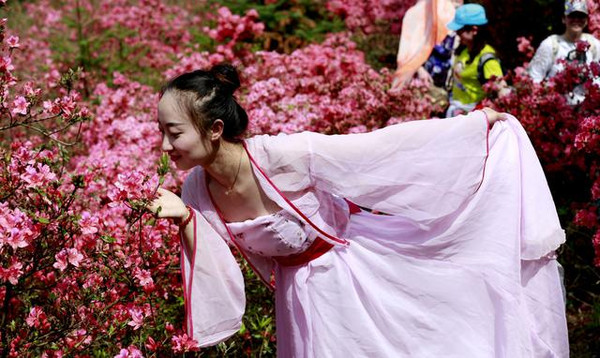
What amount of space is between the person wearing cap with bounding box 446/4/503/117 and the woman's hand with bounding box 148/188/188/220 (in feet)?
11.1

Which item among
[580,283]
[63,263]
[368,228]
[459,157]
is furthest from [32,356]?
[580,283]

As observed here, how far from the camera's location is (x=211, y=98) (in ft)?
7.86

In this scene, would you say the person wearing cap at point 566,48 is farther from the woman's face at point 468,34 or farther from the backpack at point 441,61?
the backpack at point 441,61

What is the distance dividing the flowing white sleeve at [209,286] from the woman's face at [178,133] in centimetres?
23

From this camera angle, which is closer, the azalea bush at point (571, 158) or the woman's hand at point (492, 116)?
the woman's hand at point (492, 116)

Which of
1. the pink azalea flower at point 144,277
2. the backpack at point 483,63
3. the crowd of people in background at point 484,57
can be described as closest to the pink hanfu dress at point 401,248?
the pink azalea flower at point 144,277

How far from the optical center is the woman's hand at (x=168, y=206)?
7.73 feet

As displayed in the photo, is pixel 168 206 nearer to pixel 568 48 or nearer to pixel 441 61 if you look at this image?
pixel 568 48

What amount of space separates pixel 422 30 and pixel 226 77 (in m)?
5.37

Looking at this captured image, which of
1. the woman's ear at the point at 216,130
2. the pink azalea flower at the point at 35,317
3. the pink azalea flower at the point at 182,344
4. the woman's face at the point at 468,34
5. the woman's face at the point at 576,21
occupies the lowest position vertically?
the pink azalea flower at the point at 182,344

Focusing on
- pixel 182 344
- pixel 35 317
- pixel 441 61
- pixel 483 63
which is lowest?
pixel 182 344

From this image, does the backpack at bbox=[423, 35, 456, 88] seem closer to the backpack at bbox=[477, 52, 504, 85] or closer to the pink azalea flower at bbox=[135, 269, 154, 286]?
the backpack at bbox=[477, 52, 504, 85]

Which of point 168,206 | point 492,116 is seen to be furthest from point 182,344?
point 492,116

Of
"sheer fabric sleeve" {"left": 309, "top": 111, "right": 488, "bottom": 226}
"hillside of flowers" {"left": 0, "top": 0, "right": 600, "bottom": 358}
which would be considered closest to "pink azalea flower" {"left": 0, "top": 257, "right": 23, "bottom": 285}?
"hillside of flowers" {"left": 0, "top": 0, "right": 600, "bottom": 358}
